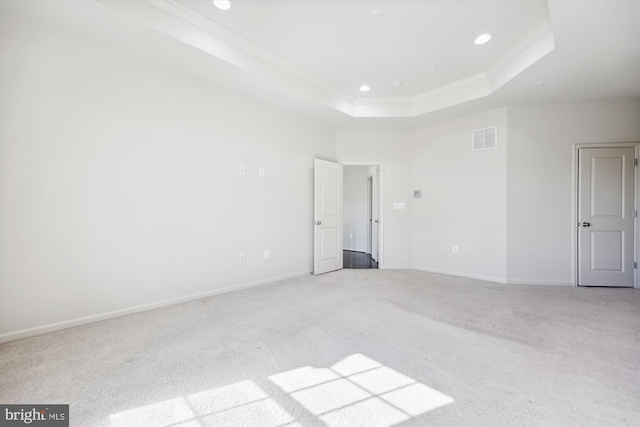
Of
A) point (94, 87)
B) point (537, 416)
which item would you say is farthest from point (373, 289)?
point (94, 87)

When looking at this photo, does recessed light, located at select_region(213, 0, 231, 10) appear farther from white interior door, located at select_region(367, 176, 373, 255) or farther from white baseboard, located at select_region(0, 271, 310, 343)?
white interior door, located at select_region(367, 176, 373, 255)

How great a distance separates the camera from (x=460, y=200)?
4.80m

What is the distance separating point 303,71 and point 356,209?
15.5 ft

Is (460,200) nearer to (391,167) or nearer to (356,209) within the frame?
(391,167)

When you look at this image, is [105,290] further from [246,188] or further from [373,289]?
[373,289]

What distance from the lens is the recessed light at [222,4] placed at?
2.45 meters

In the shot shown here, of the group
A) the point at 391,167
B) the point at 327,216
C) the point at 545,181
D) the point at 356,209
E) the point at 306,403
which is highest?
the point at 391,167

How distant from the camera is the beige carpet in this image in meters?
1.51

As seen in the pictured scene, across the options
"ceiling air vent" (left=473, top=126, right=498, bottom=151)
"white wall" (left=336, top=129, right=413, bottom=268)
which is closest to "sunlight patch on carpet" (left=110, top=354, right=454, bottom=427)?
"white wall" (left=336, top=129, right=413, bottom=268)

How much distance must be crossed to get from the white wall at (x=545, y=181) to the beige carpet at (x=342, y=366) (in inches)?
39.4

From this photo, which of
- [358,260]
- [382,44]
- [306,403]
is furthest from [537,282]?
[306,403]

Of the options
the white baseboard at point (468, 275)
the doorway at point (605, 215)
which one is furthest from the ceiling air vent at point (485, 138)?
the white baseboard at point (468, 275)

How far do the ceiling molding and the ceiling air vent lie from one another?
0.78 m

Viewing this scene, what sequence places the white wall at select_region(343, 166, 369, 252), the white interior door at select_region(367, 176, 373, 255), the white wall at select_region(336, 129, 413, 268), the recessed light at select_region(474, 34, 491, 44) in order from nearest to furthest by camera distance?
the recessed light at select_region(474, 34, 491, 44) < the white wall at select_region(336, 129, 413, 268) < the white interior door at select_region(367, 176, 373, 255) < the white wall at select_region(343, 166, 369, 252)
